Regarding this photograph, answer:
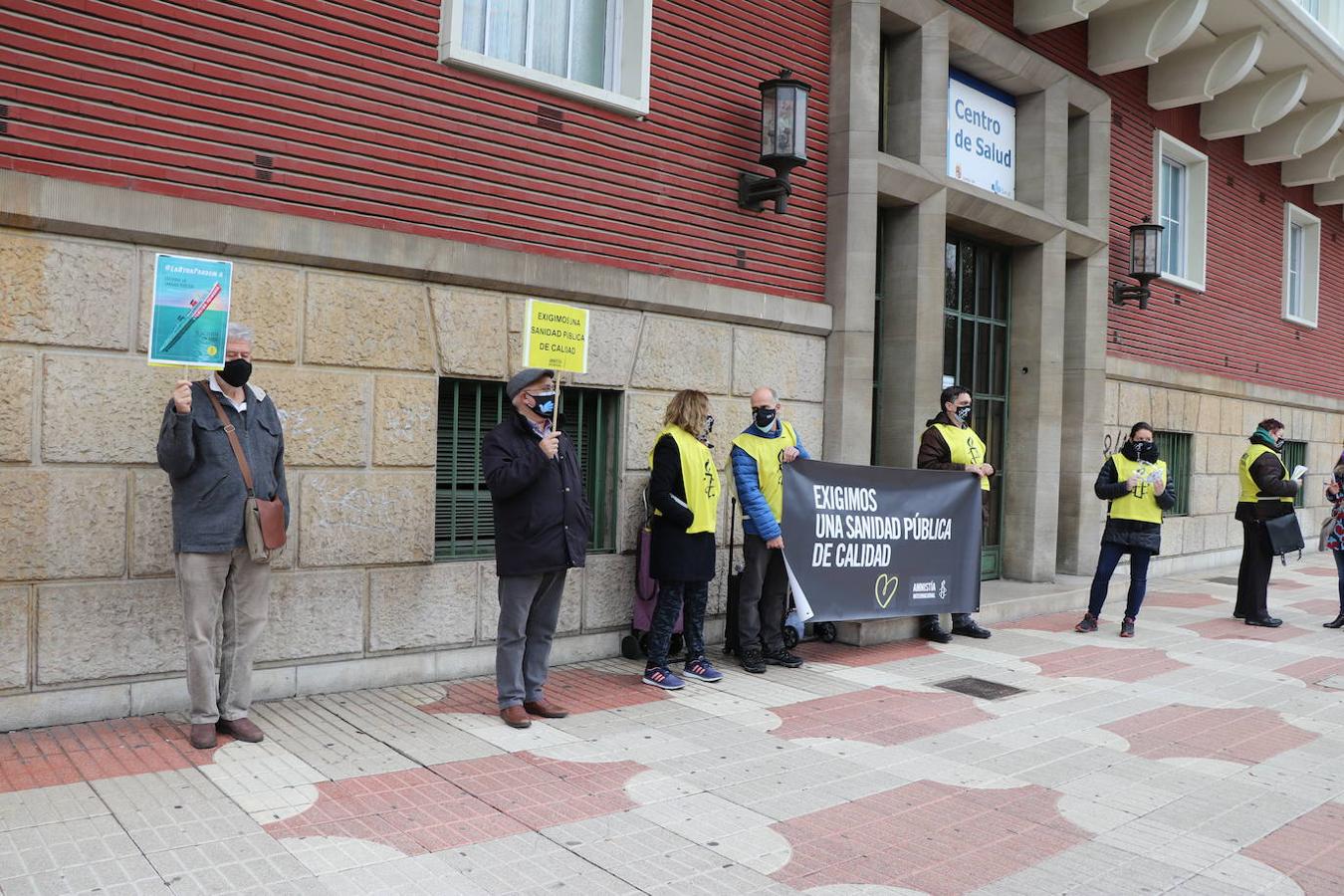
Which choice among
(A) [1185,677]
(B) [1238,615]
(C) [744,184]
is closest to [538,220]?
(C) [744,184]

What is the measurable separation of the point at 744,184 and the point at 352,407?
3.99m

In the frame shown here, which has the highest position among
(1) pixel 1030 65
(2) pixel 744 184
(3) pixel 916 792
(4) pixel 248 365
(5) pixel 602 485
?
(1) pixel 1030 65

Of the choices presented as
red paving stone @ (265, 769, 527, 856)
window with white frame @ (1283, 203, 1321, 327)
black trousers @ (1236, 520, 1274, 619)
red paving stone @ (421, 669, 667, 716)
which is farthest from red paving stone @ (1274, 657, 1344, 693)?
window with white frame @ (1283, 203, 1321, 327)

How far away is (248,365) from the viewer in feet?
17.8

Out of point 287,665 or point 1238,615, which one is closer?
point 287,665

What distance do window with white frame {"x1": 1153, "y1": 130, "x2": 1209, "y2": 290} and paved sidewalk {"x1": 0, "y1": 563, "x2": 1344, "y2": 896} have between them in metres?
9.66

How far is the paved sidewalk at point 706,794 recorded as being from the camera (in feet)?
13.3

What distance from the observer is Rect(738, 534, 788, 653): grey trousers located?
7707 millimetres

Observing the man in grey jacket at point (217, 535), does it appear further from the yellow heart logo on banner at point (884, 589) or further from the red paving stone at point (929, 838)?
the yellow heart logo on banner at point (884, 589)

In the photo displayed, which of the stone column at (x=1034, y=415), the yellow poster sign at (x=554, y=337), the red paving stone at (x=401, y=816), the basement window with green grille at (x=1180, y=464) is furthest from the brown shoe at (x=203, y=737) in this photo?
the basement window with green grille at (x=1180, y=464)

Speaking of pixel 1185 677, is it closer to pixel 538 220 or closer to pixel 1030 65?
pixel 538 220

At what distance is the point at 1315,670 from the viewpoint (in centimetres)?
853

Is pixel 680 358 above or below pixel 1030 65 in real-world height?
below

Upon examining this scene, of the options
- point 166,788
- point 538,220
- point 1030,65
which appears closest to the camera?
point 166,788
